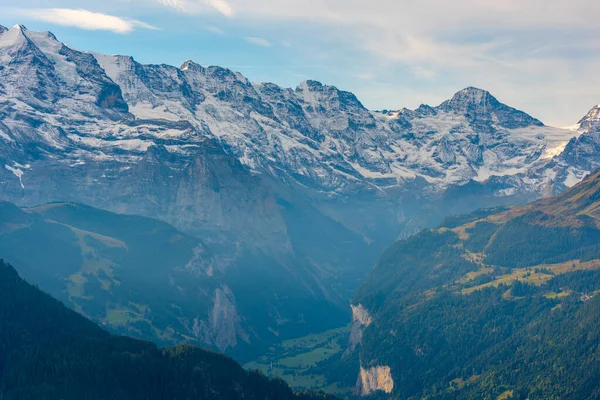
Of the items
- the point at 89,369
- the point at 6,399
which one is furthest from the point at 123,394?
the point at 6,399

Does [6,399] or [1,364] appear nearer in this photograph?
[6,399]

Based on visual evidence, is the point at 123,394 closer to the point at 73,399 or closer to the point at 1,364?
the point at 73,399

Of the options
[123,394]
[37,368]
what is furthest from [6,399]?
[123,394]

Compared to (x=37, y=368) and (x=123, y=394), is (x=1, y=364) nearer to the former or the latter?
(x=37, y=368)

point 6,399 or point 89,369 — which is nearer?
point 6,399

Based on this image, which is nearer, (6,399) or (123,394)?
(6,399)

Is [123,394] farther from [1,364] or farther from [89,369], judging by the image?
[1,364]
